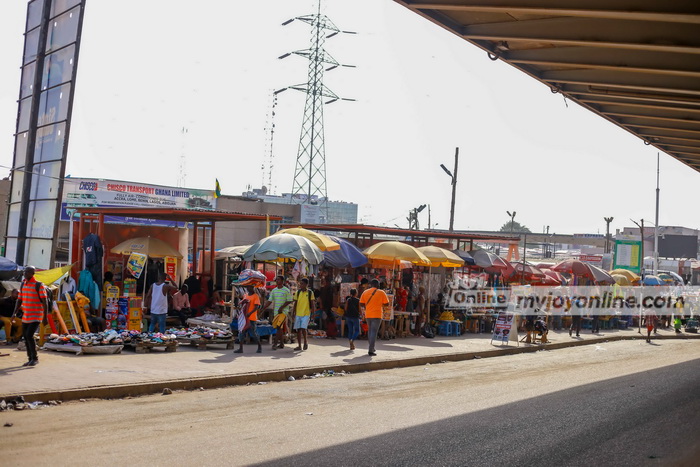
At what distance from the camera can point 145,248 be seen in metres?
22.4

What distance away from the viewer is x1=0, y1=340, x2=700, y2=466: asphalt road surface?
26.0 ft

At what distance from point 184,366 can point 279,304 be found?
4.14m

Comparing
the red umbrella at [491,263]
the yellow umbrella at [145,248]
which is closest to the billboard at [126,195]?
the yellow umbrella at [145,248]

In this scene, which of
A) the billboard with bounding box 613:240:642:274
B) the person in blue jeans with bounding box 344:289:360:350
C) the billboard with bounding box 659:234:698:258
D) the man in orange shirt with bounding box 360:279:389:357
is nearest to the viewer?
the man in orange shirt with bounding box 360:279:389:357

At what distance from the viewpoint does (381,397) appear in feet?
41.1

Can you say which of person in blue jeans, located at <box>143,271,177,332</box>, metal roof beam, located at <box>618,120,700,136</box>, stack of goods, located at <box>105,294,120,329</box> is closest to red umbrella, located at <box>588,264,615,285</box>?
metal roof beam, located at <box>618,120,700,136</box>

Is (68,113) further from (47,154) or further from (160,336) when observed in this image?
(160,336)

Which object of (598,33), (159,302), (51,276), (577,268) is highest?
(598,33)

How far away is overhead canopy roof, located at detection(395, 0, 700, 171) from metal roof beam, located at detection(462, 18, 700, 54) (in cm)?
1

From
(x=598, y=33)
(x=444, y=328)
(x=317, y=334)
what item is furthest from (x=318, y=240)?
(x=598, y=33)

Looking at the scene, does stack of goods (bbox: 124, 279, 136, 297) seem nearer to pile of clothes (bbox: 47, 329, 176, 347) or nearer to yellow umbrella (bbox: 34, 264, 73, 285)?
yellow umbrella (bbox: 34, 264, 73, 285)

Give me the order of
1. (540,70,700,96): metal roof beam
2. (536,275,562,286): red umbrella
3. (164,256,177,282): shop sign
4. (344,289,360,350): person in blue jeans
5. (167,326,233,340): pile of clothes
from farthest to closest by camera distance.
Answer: (536,275,562,286): red umbrella, (164,256,177,282): shop sign, (344,289,360,350): person in blue jeans, (167,326,233,340): pile of clothes, (540,70,700,96): metal roof beam

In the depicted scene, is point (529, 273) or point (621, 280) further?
point (621, 280)

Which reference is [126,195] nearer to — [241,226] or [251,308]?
[241,226]
